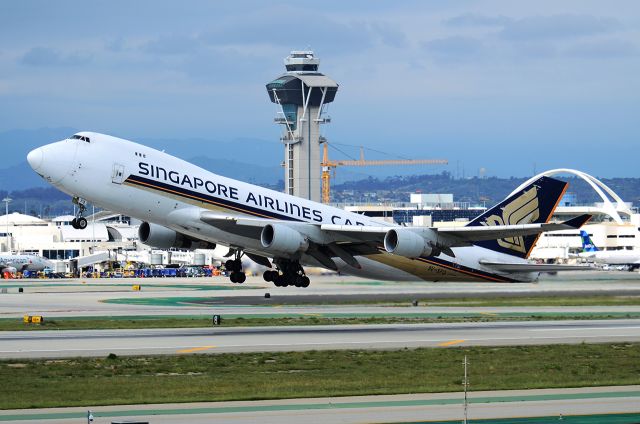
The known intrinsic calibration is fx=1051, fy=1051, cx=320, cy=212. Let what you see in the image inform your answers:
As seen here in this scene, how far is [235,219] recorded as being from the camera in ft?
168

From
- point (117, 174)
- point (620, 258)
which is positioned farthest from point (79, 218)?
point (620, 258)

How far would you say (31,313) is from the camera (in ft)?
201

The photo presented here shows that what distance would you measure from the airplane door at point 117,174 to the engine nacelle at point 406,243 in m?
12.8

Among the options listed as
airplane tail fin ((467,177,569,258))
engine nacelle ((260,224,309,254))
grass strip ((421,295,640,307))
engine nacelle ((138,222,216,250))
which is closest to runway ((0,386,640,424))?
engine nacelle ((260,224,309,254))

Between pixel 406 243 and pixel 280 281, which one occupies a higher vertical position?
pixel 406 243

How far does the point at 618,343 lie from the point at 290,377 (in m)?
16.5

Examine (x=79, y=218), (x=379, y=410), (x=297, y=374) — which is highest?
A: (x=79, y=218)

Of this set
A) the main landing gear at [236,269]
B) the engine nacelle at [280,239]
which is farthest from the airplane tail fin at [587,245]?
the engine nacelle at [280,239]

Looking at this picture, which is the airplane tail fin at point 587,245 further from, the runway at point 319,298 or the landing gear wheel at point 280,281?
the landing gear wheel at point 280,281

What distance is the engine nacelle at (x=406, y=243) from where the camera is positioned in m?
49.7

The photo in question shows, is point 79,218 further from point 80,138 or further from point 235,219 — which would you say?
point 235,219

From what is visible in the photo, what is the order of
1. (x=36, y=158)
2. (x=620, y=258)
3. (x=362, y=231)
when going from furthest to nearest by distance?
(x=620, y=258) → (x=362, y=231) → (x=36, y=158)

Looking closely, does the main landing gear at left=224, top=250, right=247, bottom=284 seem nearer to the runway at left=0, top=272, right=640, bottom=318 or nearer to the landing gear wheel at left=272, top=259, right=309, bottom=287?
the landing gear wheel at left=272, top=259, right=309, bottom=287

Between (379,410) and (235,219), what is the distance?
1028 inches
